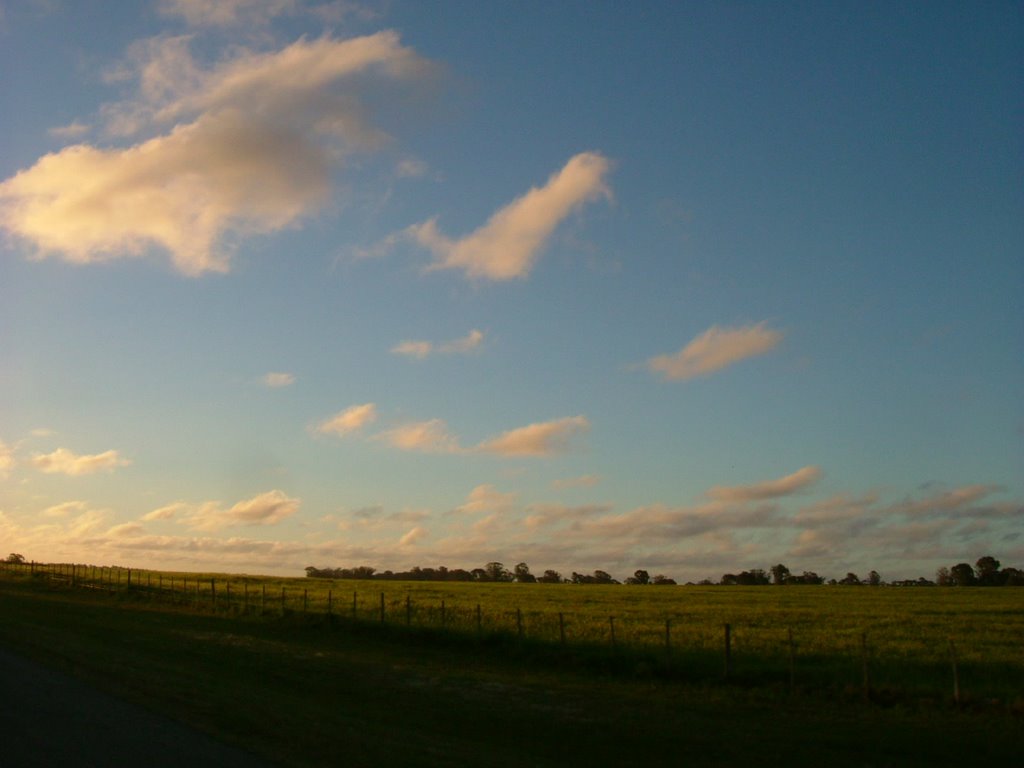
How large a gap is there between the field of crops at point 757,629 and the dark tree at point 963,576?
59157 millimetres

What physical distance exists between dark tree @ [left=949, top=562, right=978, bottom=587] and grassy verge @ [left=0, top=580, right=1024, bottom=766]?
4486 inches

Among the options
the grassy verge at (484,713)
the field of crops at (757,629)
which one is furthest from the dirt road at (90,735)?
the field of crops at (757,629)

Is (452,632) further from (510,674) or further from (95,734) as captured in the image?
(95,734)

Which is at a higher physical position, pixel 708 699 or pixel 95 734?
pixel 95 734

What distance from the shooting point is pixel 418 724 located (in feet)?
63.8

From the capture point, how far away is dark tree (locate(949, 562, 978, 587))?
427ft

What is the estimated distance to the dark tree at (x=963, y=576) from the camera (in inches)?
5123

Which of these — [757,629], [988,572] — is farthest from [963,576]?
[757,629]

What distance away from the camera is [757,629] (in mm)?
41562

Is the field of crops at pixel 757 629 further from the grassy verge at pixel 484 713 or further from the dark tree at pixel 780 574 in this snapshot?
the dark tree at pixel 780 574

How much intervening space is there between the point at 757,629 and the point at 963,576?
110647 millimetres

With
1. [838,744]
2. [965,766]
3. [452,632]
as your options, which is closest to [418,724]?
[838,744]

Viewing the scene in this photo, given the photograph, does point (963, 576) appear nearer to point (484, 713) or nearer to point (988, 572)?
point (988, 572)

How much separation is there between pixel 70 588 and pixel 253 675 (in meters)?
55.4
